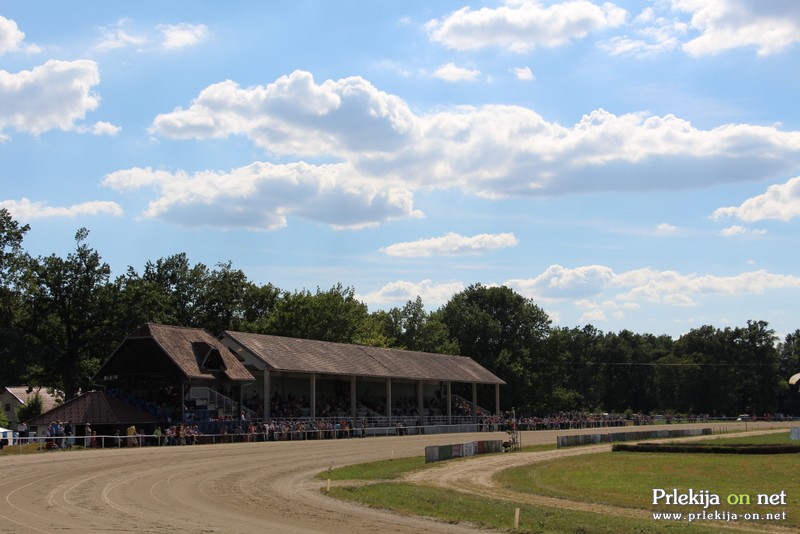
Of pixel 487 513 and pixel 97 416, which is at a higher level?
Result: pixel 97 416

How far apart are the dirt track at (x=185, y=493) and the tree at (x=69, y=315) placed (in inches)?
1232

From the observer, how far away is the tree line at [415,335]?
2817 inches

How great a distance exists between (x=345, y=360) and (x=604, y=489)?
41.6m

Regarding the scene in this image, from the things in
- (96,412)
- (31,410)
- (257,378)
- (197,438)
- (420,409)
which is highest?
(257,378)

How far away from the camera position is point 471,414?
85938mm

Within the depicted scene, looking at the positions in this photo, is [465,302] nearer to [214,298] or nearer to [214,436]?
[214,298]

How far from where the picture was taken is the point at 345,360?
6831 centimetres

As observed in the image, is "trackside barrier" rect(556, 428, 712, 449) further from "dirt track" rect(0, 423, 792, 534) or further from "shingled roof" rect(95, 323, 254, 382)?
"shingled roof" rect(95, 323, 254, 382)

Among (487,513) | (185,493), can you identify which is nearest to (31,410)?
(185,493)

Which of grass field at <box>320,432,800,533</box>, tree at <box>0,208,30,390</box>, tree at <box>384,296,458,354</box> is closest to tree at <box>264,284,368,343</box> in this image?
tree at <box>384,296,458,354</box>

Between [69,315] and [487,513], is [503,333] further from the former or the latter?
[487,513]

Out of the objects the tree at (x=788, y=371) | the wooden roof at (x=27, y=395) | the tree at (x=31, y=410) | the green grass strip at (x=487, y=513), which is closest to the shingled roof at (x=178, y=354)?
the green grass strip at (x=487, y=513)

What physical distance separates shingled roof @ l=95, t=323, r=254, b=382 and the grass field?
18.6 meters

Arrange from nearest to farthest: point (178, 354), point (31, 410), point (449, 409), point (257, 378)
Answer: point (178, 354) < point (257, 378) < point (449, 409) < point (31, 410)
